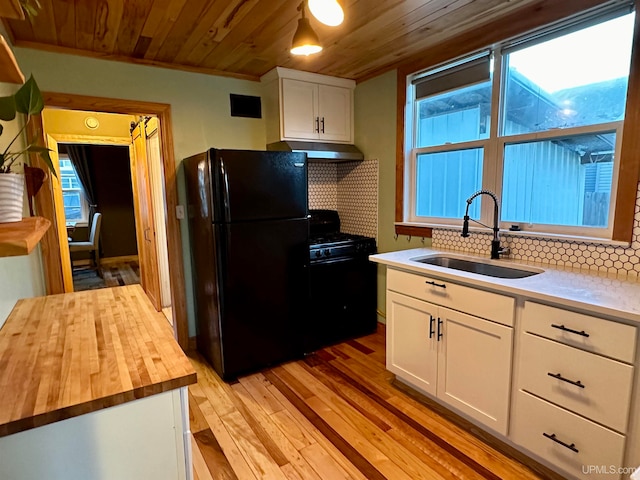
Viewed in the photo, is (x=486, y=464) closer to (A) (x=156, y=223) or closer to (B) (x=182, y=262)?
(B) (x=182, y=262)

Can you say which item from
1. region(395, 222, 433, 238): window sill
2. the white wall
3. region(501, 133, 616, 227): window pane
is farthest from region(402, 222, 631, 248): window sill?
the white wall

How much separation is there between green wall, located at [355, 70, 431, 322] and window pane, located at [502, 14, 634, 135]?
0.94 m

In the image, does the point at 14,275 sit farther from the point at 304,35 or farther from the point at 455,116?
the point at 455,116

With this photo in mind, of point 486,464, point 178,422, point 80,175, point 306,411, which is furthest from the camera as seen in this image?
point 80,175

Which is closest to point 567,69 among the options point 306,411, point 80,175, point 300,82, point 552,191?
point 552,191

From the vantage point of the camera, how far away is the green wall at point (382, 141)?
3.03 metres

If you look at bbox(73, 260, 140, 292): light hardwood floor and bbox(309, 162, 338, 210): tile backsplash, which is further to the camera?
bbox(73, 260, 140, 292): light hardwood floor

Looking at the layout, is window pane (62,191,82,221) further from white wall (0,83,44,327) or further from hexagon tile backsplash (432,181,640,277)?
hexagon tile backsplash (432,181,640,277)

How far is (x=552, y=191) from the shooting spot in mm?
2152

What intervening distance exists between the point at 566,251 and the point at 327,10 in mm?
1744

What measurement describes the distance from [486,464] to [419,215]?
1.78 metres

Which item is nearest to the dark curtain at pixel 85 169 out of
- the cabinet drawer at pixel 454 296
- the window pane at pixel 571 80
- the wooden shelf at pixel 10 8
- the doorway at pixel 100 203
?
the doorway at pixel 100 203

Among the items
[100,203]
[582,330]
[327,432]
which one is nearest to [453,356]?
[582,330]

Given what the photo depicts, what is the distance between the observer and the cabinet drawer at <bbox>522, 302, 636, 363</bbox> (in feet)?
4.48
